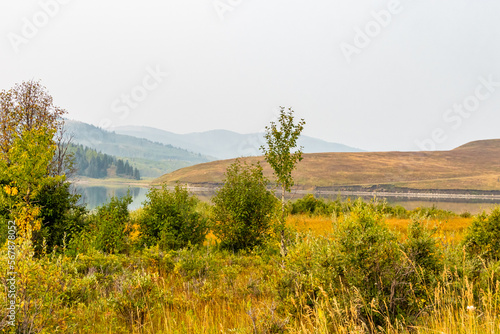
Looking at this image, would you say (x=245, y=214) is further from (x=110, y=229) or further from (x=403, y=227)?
(x=403, y=227)

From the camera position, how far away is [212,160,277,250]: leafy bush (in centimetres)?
1239

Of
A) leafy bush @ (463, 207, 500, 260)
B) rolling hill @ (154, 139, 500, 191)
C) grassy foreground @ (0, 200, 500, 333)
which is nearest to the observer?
grassy foreground @ (0, 200, 500, 333)

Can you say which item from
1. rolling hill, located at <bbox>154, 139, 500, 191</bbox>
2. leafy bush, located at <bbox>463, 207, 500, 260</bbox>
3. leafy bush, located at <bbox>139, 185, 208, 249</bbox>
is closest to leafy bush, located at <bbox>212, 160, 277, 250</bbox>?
leafy bush, located at <bbox>139, 185, 208, 249</bbox>

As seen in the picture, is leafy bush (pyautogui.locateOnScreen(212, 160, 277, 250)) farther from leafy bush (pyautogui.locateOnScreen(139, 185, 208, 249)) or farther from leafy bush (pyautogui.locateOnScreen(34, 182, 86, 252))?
leafy bush (pyautogui.locateOnScreen(34, 182, 86, 252))

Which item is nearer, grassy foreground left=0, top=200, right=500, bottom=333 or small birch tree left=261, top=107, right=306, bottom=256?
grassy foreground left=0, top=200, right=500, bottom=333

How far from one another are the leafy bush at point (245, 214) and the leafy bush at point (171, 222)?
2.59ft

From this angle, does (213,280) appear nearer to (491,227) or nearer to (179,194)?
(179,194)

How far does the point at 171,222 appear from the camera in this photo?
12.2 meters

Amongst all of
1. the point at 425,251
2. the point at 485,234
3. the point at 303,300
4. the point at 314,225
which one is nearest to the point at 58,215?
the point at 303,300

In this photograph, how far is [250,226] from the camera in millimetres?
12531

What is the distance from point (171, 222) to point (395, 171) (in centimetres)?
11343

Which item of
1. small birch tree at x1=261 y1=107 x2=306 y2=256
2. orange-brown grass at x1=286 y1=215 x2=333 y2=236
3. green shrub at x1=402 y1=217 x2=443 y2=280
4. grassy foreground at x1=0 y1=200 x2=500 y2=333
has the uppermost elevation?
small birch tree at x1=261 y1=107 x2=306 y2=256

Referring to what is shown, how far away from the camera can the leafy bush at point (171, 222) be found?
12.0 metres

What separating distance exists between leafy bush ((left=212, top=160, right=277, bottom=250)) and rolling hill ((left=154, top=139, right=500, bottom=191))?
69.5 m
